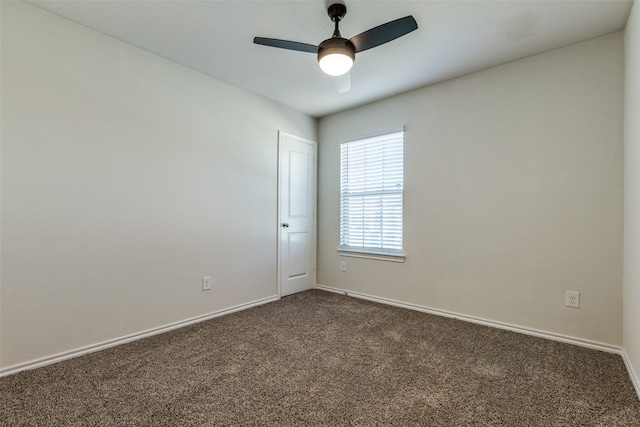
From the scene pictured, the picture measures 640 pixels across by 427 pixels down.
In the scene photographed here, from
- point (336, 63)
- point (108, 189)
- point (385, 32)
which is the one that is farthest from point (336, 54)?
point (108, 189)

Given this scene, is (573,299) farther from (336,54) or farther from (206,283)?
(206,283)

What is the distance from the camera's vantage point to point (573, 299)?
2.41m

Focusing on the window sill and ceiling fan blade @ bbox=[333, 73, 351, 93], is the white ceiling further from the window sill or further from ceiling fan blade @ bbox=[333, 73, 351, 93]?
the window sill

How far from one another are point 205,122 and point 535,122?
9.79 feet

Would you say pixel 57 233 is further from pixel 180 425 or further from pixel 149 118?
pixel 180 425

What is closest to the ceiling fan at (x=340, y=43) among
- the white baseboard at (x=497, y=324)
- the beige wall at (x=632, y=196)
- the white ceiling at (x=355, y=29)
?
the white ceiling at (x=355, y=29)

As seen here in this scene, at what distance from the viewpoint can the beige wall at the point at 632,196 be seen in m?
1.79

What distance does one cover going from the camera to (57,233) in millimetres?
2105

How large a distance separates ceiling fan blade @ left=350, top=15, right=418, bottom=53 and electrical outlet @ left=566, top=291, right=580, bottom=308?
235cm

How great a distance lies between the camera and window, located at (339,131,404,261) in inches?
136

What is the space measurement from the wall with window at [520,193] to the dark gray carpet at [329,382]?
1.32 ft

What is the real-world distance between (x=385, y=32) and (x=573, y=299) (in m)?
2.47

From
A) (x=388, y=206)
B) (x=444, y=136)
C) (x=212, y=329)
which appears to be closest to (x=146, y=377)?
(x=212, y=329)

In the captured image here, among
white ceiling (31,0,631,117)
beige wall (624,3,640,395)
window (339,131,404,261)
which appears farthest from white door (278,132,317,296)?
beige wall (624,3,640,395)
